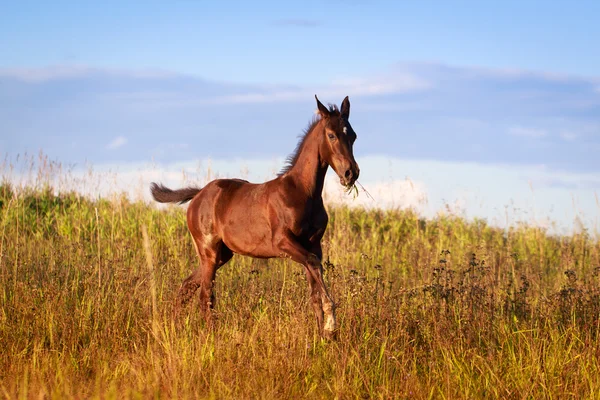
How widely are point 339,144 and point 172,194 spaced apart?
3245 millimetres

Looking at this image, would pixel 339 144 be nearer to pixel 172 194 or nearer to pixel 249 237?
pixel 249 237

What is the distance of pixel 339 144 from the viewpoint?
7195mm

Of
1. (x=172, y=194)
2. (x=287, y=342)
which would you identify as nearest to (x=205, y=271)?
(x=172, y=194)

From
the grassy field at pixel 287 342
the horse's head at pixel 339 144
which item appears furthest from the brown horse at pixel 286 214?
the grassy field at pixel 287 342

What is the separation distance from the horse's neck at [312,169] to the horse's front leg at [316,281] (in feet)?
1.82

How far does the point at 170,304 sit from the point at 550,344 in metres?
4.27

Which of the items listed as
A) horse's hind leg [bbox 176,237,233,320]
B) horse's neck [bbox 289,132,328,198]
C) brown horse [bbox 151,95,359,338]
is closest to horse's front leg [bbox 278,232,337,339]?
brown horse [bbox 151,95,359,338]

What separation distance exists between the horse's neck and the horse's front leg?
0.56m

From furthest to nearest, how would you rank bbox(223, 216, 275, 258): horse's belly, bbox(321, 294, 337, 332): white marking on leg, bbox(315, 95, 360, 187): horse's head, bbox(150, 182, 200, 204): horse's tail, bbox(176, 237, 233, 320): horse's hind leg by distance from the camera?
bbox(150, 182, 200, 204): horse's tail < bbox(176, 237, 233, 320): horse's hind leg < bbox(223, 216, 275, 258): horse's belly < bbox(315, 95, 360, 187): horse's head < bbox(321, 294, 337, 332): white marking on leg

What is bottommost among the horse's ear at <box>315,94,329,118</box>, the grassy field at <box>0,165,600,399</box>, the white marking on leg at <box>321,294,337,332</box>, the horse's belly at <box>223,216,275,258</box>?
the grassy field at <box>0,165,600,399</box>

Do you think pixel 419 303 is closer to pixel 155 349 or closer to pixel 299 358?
pixel 299 358

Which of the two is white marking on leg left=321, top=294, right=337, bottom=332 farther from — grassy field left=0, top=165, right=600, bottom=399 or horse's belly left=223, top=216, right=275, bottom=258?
horse's belly left=223, top=216, right=275, bottom=258

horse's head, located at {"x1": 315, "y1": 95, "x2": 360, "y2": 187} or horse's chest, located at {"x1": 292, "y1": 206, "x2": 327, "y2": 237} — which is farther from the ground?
horse's head, located at {"x1": 315, "y1": 95, "x2": 360, "y2": 187}

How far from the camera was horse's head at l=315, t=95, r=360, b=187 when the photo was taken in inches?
279
